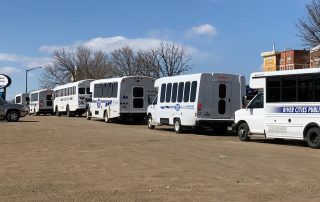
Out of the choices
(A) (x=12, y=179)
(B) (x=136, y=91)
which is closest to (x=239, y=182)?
(A) (x=12, y=179)

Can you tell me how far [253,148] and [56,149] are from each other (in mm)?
6116

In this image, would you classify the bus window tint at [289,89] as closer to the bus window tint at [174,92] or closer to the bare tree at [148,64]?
the bus window tint at [174,92]

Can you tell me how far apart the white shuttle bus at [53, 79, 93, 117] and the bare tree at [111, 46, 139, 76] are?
20025 millimetres

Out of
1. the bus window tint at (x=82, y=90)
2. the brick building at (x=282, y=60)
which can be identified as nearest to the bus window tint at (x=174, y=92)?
the bus window tint at (x=82, y=90)

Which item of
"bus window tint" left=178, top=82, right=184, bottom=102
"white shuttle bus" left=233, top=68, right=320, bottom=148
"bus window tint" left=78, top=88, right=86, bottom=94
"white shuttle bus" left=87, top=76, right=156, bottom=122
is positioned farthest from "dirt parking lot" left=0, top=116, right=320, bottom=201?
"bus window tint" left=78, top=88, right=86, bottom=94

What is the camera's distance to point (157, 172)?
11258 mm

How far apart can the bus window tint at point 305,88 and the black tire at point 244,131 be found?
309cm

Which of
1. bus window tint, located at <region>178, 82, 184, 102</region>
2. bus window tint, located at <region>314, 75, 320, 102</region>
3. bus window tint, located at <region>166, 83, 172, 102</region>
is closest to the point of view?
bus window tint, located at <region>314, 75, 320, 102</region>

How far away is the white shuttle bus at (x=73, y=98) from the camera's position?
44594mm

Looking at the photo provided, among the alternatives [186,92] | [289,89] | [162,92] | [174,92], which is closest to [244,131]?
[289,89]

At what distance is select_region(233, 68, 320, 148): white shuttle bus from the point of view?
55.4 feet

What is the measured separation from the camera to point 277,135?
18375 millimetres

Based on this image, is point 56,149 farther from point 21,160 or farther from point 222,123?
point 222,123

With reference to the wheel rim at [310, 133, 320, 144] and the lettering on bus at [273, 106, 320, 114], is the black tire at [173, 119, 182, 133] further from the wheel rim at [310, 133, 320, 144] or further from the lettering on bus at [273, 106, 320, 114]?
the wheel rim at [310, 133, 320, 144]
